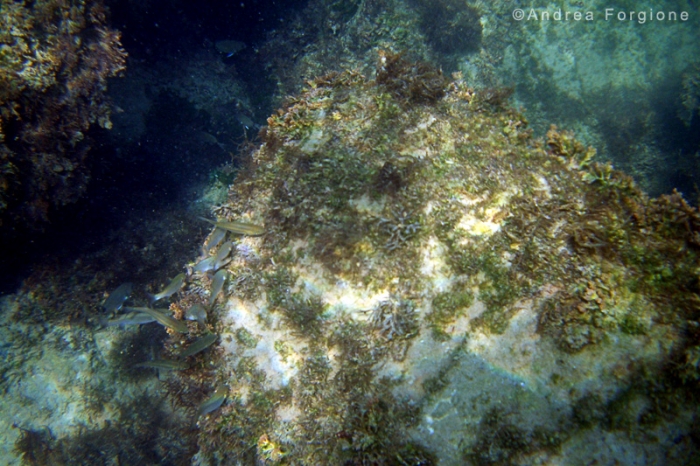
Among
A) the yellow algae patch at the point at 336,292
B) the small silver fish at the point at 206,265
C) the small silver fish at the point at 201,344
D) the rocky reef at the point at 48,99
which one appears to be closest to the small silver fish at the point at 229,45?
the rocky reef at the point at 48,99

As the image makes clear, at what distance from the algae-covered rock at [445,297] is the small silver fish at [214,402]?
0.37 ft

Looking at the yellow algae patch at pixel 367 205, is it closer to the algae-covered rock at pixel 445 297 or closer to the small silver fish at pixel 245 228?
the algae-covered rock at pixel 445 297

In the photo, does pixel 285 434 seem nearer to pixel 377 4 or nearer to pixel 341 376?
pixel 341 376

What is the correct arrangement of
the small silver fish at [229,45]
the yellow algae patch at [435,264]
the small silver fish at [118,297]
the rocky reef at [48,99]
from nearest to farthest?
the yellow algae patch at [435,264]
the rocky reef at [48,99]
the small silver fish at [118,297]
the small silver fish at [229,45]

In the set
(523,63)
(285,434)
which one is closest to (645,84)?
(523,63)

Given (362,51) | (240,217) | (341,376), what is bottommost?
(341,376)

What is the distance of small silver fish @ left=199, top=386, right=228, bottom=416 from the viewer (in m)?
3.29

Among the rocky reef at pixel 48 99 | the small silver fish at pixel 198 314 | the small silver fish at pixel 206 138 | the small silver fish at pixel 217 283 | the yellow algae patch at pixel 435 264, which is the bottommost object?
the yellow algae patch at pixel 435 264

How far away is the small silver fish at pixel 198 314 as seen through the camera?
3.57 m

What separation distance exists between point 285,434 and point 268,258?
1.75 meters

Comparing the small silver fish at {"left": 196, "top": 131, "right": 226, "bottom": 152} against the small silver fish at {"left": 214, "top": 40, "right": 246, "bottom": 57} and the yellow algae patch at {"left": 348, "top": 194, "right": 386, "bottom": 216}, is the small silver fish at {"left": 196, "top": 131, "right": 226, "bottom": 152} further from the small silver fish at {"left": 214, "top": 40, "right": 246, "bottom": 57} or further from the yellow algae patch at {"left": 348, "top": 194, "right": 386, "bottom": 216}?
the yellow algae patch at {"left": 348, "top": 194, "right": 386, "bottom": 216}

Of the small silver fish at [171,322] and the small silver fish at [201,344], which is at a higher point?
the small silver fish at [171,322]

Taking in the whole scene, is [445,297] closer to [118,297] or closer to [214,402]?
[214,402]

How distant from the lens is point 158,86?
740 centimetres
